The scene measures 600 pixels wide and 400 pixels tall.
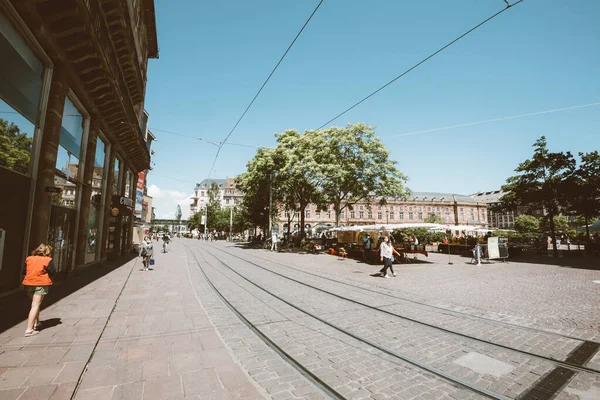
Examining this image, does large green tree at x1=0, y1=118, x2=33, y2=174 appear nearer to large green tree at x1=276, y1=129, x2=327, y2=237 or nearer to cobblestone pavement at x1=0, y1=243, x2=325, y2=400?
cobblestone pavement at x1=0, y1=243, x2=325, y2=400

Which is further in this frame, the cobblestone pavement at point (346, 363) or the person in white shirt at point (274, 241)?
the person in white shirt at point (274, 241)

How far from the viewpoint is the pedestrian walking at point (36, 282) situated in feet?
16.2

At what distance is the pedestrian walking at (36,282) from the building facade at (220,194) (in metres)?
94.9

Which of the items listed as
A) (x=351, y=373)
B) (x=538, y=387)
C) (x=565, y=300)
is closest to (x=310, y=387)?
(x=351, y=373)

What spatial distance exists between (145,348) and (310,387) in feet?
9.05

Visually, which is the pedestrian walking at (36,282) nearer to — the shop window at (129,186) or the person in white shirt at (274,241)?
the shop window at (129,186)

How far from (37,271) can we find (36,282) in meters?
0.20

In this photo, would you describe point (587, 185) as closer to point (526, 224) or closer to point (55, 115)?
point (55, 115)

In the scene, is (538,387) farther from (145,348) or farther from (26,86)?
(26,86)

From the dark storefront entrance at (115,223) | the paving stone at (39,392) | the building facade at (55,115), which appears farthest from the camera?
the dark storefront entrance at (115,223)

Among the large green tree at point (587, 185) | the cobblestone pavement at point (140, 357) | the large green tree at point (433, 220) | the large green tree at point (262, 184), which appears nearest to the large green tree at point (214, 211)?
the large green tree at point (262, 184)

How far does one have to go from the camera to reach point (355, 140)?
28156 millimetres

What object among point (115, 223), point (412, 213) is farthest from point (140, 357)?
point (412, 213)

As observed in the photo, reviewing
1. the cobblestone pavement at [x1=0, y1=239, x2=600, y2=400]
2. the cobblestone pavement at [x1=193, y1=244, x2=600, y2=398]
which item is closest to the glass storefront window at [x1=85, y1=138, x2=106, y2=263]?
the cobblestone pavement at [x1=0, y1=239, x2=600, y2=400]
